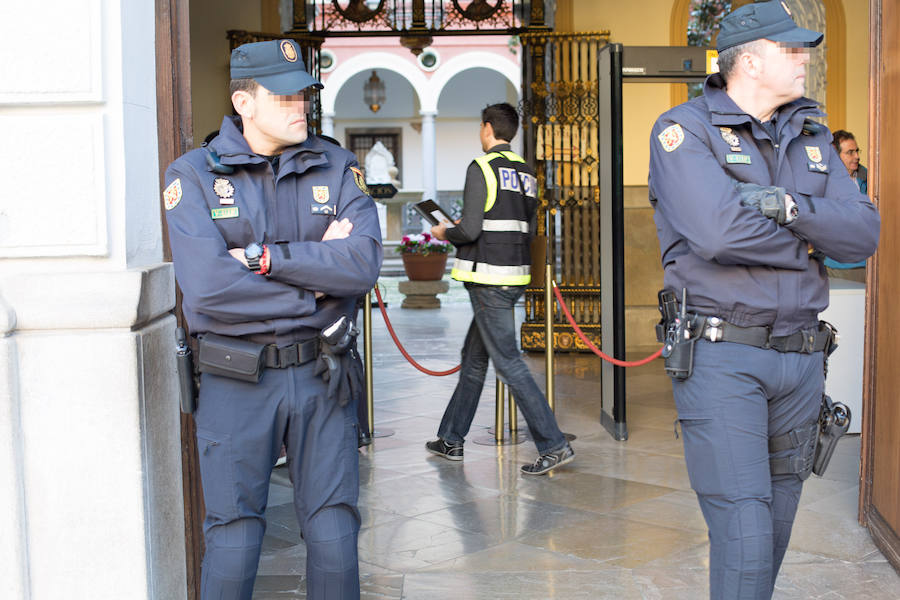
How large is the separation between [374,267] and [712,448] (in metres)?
0.98

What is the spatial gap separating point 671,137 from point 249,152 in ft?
3.60

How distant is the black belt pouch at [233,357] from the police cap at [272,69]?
0.66 m

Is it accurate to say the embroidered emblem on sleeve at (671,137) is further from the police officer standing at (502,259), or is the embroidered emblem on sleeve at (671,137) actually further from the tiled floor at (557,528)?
the police officer standing at (502,259)

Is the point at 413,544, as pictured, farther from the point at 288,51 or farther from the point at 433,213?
the point at 288,51

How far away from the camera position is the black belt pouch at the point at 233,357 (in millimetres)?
2449

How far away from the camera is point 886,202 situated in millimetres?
3859

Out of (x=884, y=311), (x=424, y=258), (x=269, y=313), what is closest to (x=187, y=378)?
(x=269, y=313)

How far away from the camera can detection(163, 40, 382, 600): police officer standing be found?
8.09ft

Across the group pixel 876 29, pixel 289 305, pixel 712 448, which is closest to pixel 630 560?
pixel 712 448

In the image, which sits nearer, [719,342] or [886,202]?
[719,342]

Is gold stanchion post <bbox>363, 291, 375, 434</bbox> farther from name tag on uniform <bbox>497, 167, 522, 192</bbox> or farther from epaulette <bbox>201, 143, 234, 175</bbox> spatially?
epaulette <bbox>201, 143, 234, 175</bbox>

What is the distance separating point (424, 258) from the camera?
13648 millimetres

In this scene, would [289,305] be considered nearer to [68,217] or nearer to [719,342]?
[68,217]

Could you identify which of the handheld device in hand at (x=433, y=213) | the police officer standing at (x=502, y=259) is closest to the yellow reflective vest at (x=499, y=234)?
the police officer standing at (x=502, y=259)
